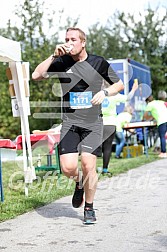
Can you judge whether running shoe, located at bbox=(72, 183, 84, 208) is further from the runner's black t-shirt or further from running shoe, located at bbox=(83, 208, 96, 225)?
the runner's black t-shirt

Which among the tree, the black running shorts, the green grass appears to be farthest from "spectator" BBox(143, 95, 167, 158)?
the tree

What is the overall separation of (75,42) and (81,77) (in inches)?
14.9

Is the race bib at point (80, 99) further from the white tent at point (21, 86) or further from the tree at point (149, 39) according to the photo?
the tree at point (149, 39)

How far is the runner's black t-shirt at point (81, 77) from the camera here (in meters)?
6.18

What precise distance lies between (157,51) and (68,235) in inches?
1529

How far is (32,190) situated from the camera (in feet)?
30.0

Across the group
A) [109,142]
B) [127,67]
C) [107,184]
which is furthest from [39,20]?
[107,184]

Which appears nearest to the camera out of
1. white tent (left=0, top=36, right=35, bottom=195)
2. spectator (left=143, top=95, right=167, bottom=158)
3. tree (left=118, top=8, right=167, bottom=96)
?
white tent (left=0, top=36, right=35, bottom=195)

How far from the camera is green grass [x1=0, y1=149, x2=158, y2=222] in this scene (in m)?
7.29

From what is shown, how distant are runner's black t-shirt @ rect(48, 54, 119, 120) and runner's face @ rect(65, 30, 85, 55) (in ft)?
0.58

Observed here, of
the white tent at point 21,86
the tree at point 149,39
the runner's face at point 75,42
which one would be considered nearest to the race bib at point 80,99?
the runner's face at point 75,42

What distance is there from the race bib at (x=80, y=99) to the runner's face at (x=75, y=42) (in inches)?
17.4

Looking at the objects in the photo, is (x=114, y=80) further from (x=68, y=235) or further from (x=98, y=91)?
(x=68, y=235)

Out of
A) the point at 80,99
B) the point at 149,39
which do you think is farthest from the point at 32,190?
the point at 149,39
